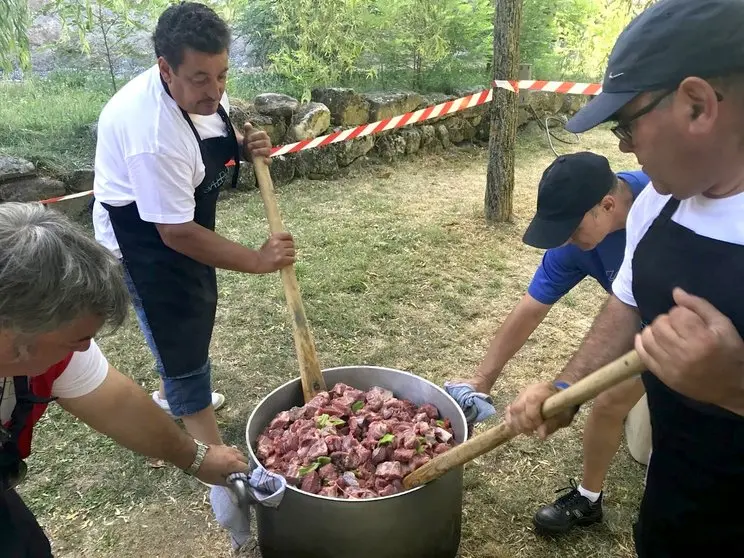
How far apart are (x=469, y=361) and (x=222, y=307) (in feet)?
5.92

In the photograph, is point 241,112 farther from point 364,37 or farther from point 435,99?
point 435,99

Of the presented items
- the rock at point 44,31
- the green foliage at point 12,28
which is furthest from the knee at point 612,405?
the rock at point 44,31

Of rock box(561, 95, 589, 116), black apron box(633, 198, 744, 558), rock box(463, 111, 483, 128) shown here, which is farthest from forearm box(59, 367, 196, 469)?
rock box(561, 95, 589, 116)

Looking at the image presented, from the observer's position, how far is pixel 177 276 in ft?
8.36

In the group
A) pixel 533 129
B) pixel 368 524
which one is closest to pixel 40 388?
pixel 368 524

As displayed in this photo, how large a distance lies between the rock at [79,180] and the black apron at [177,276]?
330cm

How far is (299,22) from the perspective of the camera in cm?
741

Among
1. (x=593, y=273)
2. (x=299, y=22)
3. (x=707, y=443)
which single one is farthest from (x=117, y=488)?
(x=299, y=22)

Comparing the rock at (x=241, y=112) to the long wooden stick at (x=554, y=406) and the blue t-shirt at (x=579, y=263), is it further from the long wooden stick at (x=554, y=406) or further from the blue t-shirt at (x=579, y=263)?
the long wooden stick at (x=554, y=406)

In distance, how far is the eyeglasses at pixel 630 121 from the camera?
127 cm

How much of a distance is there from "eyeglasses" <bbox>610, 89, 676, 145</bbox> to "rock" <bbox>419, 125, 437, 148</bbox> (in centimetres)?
692

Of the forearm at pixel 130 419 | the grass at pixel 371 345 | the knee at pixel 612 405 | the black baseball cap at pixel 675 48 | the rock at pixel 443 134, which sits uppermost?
the black baseball cap at pixel 675 48

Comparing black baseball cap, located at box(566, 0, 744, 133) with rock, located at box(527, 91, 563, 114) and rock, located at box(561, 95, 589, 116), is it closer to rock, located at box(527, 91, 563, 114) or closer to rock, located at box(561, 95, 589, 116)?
rock, located at box(527, 91, 563, 114)

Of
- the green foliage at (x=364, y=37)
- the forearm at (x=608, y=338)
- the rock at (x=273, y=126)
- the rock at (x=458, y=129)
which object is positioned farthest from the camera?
the rock at (x=458, y=129)
